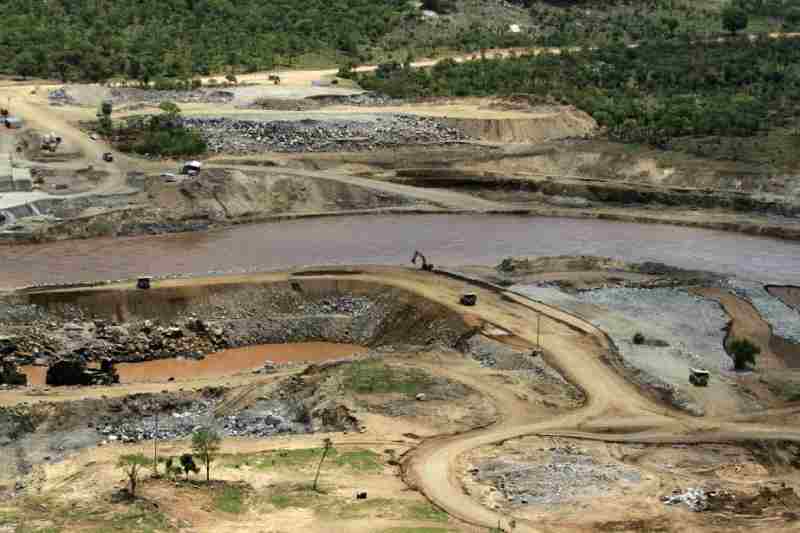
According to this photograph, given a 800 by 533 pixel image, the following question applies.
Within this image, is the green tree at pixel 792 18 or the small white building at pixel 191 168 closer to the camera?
the small white building at pixel 191 168

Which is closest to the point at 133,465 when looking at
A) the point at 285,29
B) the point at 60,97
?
the point at 60,97

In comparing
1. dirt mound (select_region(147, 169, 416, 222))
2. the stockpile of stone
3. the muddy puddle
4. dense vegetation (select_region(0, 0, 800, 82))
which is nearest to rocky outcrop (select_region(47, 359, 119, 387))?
dirt mound (select_region(147, 169, 416, 222))

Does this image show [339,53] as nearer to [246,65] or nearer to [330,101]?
[246,65]

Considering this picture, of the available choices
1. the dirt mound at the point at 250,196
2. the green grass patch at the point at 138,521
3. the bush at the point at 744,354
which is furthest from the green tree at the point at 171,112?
the green grass patch at the point at 138,521

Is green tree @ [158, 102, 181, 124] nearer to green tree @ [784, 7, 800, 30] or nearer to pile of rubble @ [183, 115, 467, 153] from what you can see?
pile of rubble @ [183, 115, 467, 153]

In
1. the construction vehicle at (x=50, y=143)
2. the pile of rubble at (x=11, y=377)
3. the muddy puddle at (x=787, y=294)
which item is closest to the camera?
the pile of rubble at (x=11, y=377)

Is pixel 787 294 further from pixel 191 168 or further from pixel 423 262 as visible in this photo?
pixel 191 168

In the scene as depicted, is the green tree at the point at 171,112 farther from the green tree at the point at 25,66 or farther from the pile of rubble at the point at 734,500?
the pile of rubble at the point at 734,500
